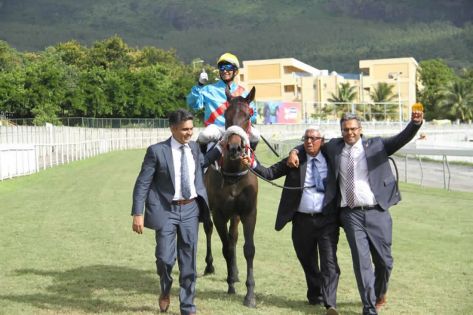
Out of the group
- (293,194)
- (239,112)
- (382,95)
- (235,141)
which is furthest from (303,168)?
(382,95)

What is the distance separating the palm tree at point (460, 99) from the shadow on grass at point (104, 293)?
97438mm

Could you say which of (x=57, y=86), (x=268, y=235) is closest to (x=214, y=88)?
(x=268, y=235)

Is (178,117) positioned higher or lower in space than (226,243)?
higher

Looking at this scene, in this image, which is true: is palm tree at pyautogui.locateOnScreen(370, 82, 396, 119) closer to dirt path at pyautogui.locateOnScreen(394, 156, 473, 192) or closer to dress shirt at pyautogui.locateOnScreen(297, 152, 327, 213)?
dirt path at pyautogui.locateOnScreen(394, 156, 473, 192)

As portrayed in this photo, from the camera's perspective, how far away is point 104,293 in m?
7.88

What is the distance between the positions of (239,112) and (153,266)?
305 cm

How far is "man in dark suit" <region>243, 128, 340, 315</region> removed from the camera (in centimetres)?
681

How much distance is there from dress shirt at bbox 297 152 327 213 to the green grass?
1.02 m

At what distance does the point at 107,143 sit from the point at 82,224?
38011mm

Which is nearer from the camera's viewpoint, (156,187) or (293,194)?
(156,187)

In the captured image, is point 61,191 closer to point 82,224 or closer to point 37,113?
point 82,224

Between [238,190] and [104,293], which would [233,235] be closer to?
[238,190]

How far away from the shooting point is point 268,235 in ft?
40.1

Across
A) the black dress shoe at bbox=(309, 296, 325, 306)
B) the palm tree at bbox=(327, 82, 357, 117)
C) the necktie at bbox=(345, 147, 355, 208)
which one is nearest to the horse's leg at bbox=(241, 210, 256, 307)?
the black dress shoe at bbox=(309, 296, 325, 306)
